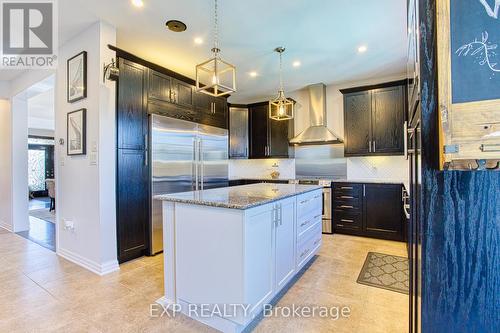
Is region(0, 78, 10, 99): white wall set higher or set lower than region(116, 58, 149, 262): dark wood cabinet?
higher

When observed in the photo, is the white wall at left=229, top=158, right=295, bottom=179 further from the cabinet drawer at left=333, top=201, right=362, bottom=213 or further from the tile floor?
the tile floor

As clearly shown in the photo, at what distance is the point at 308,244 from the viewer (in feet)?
9.67

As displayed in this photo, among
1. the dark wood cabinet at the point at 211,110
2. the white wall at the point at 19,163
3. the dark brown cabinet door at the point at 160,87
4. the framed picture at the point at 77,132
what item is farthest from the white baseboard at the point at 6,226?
the dark wood cabinet at the point at 211,110

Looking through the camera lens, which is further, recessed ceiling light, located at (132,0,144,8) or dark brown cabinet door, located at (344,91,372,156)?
dark brown cabinet door, located at (344,91,372,156)

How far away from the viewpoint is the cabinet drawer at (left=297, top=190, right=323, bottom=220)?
8.79 ft

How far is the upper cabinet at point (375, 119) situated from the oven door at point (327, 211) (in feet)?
2.73

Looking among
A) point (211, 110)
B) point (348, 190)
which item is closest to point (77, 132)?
point (211, 110)

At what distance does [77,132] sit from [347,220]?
170 inches

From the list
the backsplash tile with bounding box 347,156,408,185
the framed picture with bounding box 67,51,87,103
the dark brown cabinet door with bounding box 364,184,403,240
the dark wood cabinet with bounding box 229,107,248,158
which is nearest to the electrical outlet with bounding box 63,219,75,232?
the framed picture with bounding box 67,51,87,103

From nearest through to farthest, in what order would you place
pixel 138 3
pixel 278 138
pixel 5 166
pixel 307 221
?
pixel 138 3 < pixel 307 221 < pixel 5 166 < pixel 278 138

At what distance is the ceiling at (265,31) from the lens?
251 centimetres

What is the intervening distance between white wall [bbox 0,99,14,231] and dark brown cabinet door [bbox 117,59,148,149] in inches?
130

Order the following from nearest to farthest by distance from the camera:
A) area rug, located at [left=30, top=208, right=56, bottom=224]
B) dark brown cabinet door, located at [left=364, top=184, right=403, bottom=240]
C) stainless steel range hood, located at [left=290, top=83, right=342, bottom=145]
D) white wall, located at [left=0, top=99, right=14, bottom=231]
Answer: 1. dark brown cabinet door, located at [left=364, top=184, right=403, bottom=240]
2. white wall, located at [left=0, top=99, right=14, bottom=231]
3. stainless steel range hood, located at [left=290, top=83, right=342, bottom=145]
4. area rug, located at [left=30, top=208, right=56, bottom=224]

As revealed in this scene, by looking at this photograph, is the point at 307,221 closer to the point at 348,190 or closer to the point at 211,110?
the point at 348,190
